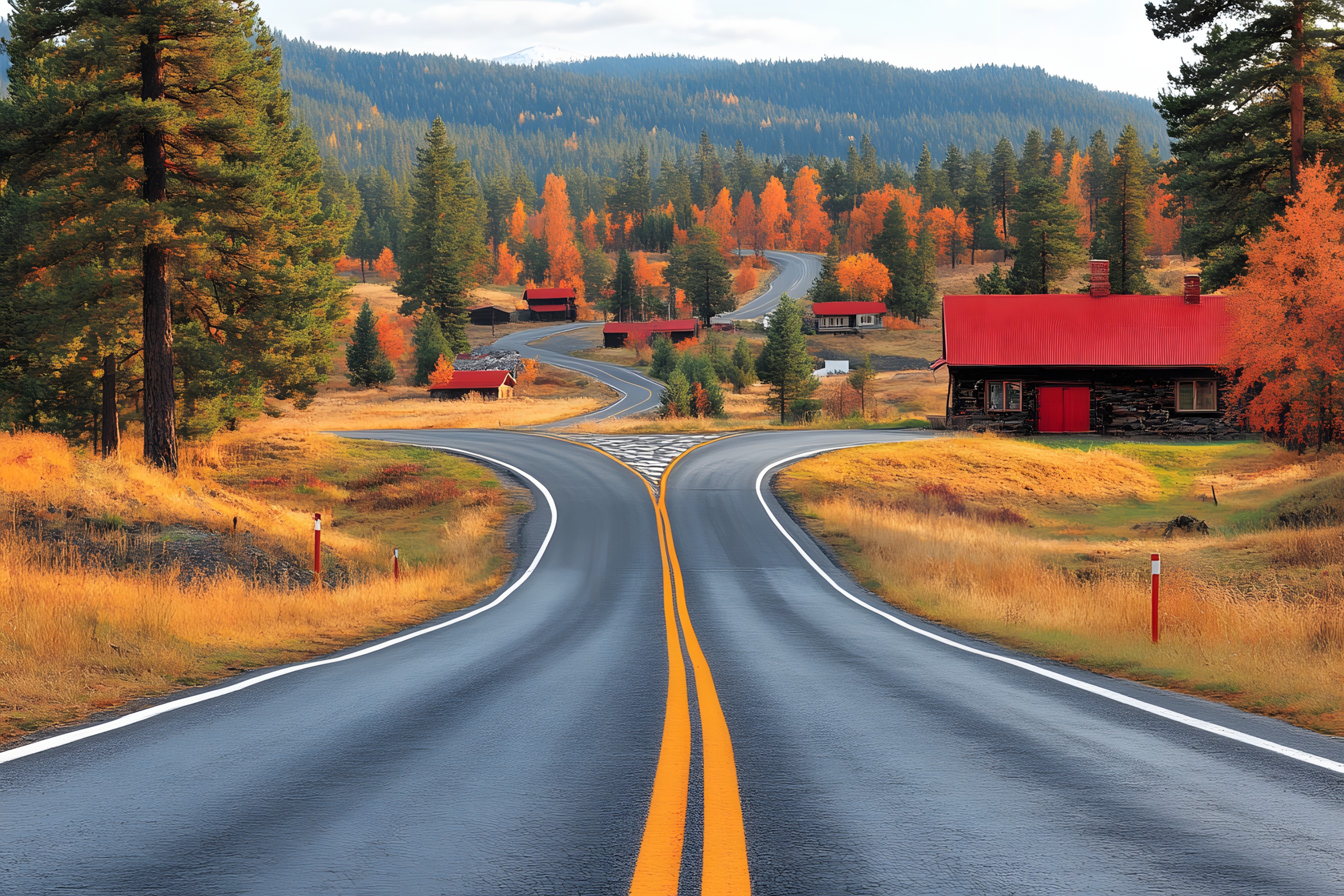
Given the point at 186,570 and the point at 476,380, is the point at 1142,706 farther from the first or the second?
the point at 476,380

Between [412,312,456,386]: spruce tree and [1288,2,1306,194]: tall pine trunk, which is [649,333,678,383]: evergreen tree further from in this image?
[1288,2,1306,194]: tall pine trunk

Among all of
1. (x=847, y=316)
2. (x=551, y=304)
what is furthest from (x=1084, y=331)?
(x=551, y=304)

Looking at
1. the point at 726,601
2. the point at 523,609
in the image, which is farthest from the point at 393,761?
the point at 726,601

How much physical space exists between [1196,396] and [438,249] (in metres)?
75.7

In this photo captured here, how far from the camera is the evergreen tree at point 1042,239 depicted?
7806cm

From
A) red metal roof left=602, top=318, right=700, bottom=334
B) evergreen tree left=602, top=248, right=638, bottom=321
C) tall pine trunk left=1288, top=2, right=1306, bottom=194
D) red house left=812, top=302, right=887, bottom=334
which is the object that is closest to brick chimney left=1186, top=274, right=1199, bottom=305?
tall pine trunk left=1288, top=2, right=1306, bottom=194

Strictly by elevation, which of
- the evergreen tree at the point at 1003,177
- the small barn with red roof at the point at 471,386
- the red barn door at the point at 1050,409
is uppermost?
the evergreen tree at the point at 1003,177

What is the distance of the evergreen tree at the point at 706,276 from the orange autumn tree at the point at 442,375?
145ft

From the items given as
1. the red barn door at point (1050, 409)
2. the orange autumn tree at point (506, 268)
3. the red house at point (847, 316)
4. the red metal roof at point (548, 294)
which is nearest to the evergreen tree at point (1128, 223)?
the red barn door at point (1050, 409)

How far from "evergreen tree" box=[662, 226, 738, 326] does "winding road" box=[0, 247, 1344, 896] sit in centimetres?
11477

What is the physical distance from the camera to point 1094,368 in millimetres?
49375

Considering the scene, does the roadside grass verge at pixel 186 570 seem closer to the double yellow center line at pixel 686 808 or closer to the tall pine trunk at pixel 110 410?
the tall pine trunk at pixel 110 410

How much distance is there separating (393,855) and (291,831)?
0.60m

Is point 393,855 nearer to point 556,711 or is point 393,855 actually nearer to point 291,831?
point 291,831
